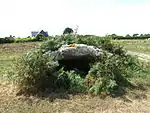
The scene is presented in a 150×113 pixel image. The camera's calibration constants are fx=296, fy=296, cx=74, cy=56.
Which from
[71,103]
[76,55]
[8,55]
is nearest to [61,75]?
[76,55]

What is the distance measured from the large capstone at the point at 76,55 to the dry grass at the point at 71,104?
1.63 m

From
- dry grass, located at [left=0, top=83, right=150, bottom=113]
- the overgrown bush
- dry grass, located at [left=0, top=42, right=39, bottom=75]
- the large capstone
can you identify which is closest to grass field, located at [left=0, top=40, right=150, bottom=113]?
dry grass, located at [left=0, top=83, right=150, bottom=113]

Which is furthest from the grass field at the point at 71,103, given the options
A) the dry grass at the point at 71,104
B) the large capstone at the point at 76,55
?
the large capstone at the point at 76,55

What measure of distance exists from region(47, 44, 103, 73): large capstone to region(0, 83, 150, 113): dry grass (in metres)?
1.63

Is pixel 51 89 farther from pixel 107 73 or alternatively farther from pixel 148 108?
pixel 148 108

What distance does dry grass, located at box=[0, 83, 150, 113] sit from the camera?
6617 millimetres

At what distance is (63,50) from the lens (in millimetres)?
8594

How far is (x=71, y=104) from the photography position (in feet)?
22.7

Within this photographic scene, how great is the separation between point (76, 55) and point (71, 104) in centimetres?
222

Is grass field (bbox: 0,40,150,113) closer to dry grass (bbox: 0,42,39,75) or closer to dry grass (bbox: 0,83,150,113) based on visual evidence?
dry grass (bbox: 0,83,150,113)

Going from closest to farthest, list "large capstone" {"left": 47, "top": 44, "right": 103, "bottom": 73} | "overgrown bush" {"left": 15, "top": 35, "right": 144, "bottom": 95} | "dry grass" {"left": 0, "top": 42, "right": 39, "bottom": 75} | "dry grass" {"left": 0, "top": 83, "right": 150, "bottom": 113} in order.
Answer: "dry grass" {"left": 0, "top": 83, "right": 150, "bottom": 113} → "overgrown bush" {"left": 15, "top": 35, "right": 144, "bottom": 95} → "large capstone" {"left": 47, "top": 44, "right": 103, "bottom": 73} → "dry grass" {"left": 0, "top": 42, "right": 39, "bottom": 75}

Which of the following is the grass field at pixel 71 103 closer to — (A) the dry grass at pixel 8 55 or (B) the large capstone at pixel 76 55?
(B) the large capstone at pixel 76 55

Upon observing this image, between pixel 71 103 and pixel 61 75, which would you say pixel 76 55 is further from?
pixel 71 103

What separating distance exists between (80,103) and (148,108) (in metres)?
1.59
